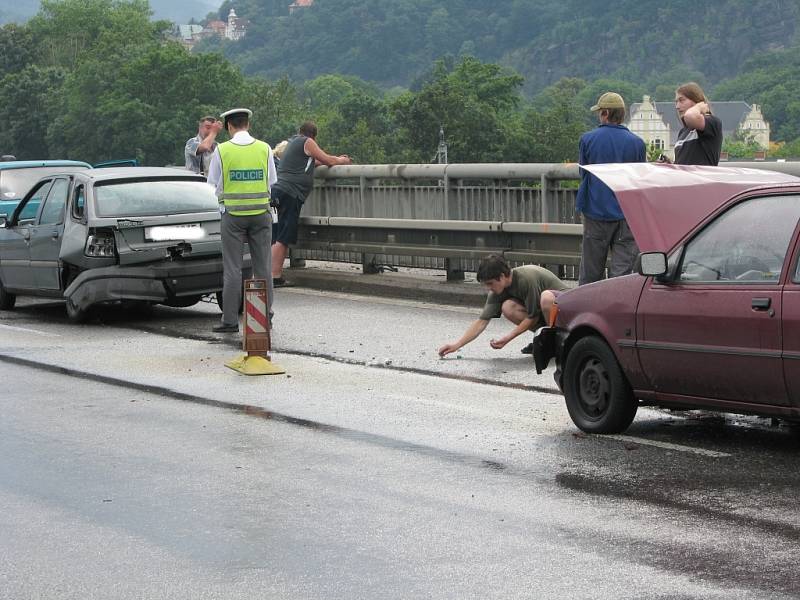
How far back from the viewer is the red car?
717cm

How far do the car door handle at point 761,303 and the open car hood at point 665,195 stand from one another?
1.41m

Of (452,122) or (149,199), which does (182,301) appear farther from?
(452,122)

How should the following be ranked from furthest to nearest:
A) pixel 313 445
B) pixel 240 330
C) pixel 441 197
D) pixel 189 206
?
pixel 441 197
pixel 189 206
pixel 240 330
pixel 313 445

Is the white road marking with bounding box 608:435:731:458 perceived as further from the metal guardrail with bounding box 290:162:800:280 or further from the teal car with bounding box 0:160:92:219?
the teal car with bounding box 0:160:92:219

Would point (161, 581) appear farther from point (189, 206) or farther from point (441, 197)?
point (441, 197)

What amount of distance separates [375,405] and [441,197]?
7077 millimetres

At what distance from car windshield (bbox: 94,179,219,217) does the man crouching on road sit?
4.17 m

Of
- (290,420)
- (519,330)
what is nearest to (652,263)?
(290,420)

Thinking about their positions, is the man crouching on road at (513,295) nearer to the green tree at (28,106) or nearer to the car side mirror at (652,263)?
the car side mirror at (652,263)

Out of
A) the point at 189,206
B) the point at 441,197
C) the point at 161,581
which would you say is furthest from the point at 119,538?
the point at 441,197

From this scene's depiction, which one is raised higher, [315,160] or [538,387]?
[315,160]

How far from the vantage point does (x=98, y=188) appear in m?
14.5

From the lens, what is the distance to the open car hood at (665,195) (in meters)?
8.65

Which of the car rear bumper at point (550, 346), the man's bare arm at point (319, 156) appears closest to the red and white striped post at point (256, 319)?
the car rear bumper at point (550, 346)
